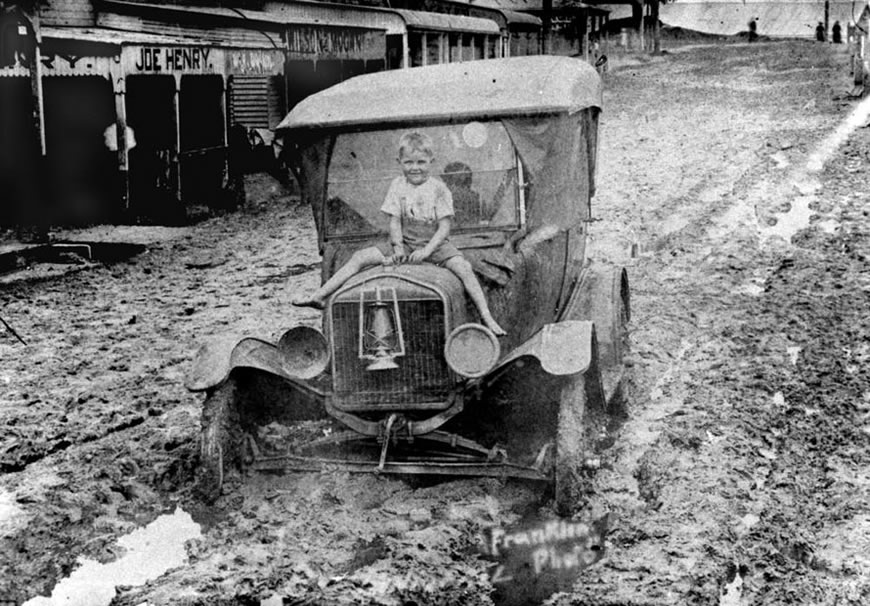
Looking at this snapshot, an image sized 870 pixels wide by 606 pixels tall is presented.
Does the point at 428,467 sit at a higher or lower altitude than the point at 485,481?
higher

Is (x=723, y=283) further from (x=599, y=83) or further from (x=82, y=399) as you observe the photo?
(x=82, y=399)

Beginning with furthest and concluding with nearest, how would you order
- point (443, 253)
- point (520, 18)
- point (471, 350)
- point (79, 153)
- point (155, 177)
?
point (520, 18) < point (79, 153) < point (155, 177) < point (443, 253) < point (471, 350)

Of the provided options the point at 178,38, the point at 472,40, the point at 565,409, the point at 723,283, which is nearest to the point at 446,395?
the point at 565,409

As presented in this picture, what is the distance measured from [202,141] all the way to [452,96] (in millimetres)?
12722

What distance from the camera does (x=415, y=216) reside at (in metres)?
6.00

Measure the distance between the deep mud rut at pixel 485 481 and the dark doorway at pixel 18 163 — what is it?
241 cm

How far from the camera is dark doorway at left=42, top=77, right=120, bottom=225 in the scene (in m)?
14.4

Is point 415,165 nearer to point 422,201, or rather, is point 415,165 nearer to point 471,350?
point 422,201

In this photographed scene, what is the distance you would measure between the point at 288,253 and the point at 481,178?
671 cm

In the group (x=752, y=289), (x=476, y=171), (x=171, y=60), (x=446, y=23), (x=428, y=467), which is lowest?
(x=428, y=467)

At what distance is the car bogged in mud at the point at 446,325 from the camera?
5.41 m

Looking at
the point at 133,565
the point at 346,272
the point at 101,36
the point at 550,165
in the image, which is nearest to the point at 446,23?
the point at 101,36

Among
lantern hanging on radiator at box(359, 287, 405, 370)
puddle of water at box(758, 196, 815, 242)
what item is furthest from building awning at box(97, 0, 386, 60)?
lantern hanging on radiator at box(359, 287, 405, 370)

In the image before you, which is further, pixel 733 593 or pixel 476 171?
pixel 476 171
